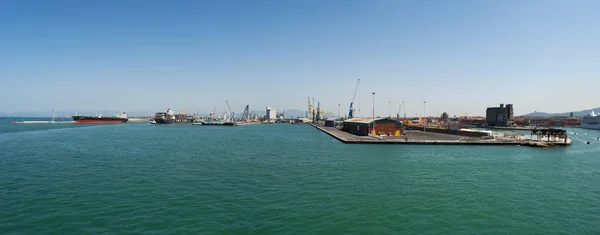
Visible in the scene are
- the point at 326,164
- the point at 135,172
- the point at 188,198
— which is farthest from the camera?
the point at 326,164

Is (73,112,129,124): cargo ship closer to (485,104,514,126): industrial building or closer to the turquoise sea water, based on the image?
the turquoise sea water

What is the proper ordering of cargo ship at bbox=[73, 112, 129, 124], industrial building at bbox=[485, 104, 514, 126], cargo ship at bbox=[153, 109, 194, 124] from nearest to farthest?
industrial building at bbox=[485, 104, 514, 126] → cargo ship at bbox=[73, 112, 129, 124] → cargo ship at bbox=[153, 109, 194, 124]

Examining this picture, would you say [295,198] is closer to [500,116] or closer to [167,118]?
[500,116]

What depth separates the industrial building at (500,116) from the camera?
13041cm

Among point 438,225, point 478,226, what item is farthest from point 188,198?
point 478,226

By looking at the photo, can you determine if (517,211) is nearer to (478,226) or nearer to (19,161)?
(478,226)

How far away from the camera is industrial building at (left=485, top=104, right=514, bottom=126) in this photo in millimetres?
130413

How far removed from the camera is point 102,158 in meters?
31.2

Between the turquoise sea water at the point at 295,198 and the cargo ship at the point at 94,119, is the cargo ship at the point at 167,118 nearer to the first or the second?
the cargo ship at the point at 94,119

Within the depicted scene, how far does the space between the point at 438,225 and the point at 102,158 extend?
3099 cm

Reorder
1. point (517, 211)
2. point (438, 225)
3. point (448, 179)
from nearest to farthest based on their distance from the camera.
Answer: point (438, 225) → point (517, 211) → point (448, 179)

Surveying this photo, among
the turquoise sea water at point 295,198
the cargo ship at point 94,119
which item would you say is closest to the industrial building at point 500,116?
the turquoise sea water at point 295,198

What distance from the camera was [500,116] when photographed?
441 ft

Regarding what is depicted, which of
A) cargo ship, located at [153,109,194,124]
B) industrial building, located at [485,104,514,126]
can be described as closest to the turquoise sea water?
industrial building, located at [485,104,514,126]
